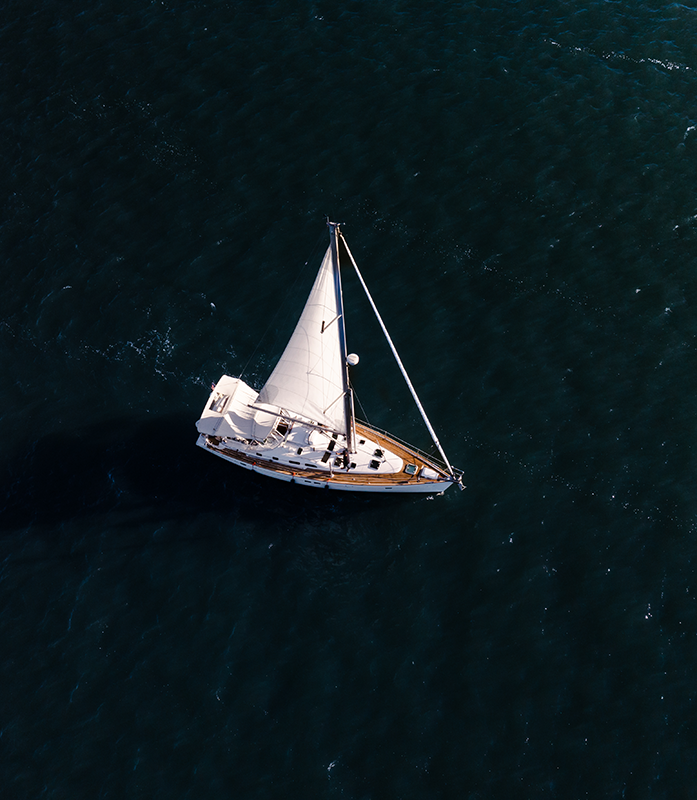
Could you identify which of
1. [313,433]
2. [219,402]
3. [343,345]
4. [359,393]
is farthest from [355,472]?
[219,402]

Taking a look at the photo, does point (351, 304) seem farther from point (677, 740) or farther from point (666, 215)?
point (677, 740)

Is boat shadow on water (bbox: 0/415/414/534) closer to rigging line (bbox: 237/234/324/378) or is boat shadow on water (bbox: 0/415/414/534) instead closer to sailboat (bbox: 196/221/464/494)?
sailboat (bbox: 196/221/464/494)

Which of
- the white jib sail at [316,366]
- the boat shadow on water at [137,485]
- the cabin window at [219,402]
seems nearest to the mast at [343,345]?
the white jib sail at [316,366]

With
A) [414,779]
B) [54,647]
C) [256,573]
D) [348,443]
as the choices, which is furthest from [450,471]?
[54,647]

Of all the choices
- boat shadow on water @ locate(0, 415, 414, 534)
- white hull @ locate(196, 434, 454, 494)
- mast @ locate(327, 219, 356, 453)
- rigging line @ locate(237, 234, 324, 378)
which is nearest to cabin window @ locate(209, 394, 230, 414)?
white hull @ locate(196, 434, 454, 494)

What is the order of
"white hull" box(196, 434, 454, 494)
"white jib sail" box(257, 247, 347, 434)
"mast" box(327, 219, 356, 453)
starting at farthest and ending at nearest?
"white hull" box(196, 434, 454, 494) → "white jib sail" box(257, 247, 347, 434) → "mast" box(327, 219, 356, 453)

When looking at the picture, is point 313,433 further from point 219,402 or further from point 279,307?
point 279,307
